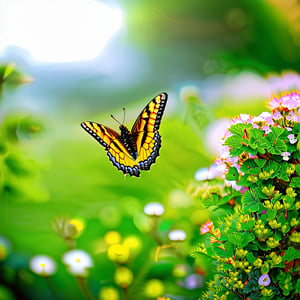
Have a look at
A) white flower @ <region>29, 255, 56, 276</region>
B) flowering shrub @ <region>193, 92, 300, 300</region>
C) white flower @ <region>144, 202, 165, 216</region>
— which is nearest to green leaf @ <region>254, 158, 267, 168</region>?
flowering shrub @ <region>193, 92, 300, 300</region>

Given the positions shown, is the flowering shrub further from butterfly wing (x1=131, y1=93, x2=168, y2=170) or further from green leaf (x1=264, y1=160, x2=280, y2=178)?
butterfly wing (x1=131, y1=93, x2=168, y2=170)

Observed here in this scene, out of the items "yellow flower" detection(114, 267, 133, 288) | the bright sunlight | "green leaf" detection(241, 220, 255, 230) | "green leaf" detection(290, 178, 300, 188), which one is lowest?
"yellow flower" detection(114, 267, 133, 288)

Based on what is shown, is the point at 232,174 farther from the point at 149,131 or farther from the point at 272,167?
the point at 149,131

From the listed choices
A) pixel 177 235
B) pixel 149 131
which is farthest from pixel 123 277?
pixel 149 131

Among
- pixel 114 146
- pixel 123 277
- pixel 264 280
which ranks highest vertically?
pixel 114 146

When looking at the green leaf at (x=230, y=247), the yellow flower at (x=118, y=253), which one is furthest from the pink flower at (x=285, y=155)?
the yellow flower at (x=118, y=253)
